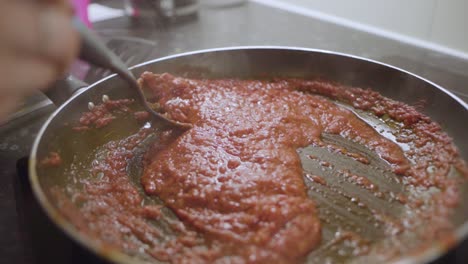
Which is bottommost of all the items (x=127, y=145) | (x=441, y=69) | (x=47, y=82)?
(x=127, y=145)

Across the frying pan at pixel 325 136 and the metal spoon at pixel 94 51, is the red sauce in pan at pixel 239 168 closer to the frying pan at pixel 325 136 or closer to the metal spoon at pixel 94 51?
the frying pan at pixel 325 136

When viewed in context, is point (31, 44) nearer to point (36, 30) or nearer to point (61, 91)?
point (36, 30)

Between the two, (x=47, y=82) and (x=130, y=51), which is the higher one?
(x=47, y=82)

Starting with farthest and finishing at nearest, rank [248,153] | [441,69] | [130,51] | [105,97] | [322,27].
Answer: [322,27]
[130,51]
[441,69]
[105,97]
[248,153]

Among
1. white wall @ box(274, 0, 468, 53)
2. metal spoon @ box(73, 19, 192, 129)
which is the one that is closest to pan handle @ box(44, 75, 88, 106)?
metal spoon @ box(73, 19, 192, 129)

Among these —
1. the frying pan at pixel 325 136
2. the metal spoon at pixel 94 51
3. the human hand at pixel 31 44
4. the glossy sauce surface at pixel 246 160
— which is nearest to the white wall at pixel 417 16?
the frying pan at pixel 325 136

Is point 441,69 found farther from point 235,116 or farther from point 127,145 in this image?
point 127,145

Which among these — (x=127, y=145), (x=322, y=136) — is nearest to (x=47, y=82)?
(x=127, y=145)

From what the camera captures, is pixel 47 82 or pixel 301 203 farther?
pixel 301 203
